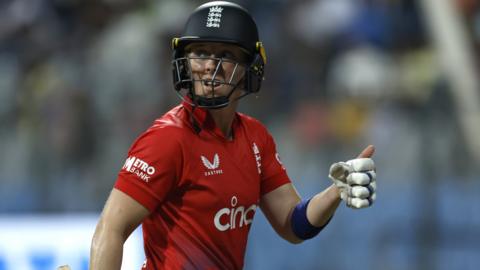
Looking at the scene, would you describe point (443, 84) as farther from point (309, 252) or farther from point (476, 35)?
point (309, 252)

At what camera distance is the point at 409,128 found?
8.65 meters

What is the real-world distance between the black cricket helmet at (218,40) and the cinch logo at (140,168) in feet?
1.37

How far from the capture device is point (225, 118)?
5000 mm

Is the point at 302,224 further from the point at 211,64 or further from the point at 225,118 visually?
the point at 211,64

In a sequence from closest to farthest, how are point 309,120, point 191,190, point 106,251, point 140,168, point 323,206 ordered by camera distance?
point 106,251
point 140,168
point 191,190
point 323,206
point 309,120

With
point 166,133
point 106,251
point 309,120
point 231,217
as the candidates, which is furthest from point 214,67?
point 309,120

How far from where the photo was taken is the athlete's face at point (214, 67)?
481cm

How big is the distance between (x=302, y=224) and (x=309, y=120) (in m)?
4.21

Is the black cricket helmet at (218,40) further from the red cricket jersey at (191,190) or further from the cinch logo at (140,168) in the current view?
the cinch logo at (140,168)

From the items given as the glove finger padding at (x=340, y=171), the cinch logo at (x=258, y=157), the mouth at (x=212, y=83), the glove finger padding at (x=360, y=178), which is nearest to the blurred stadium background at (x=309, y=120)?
the cinch logo at (x=258, y=157)

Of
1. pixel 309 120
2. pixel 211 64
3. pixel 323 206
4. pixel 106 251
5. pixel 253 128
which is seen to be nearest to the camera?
pixel 106 251

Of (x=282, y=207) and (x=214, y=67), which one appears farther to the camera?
(x=282, y=207)

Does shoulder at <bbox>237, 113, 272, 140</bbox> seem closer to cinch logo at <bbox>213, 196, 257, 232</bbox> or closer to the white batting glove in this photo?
cinch logo at <bbox>213, 196, 257, 232</bbox>

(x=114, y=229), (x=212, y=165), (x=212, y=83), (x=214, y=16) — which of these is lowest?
(x=114, y=229)
